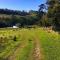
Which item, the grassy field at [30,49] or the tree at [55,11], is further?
the tree at [55,11]

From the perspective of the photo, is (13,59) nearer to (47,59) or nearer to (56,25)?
(47,59)

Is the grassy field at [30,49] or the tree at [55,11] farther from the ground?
the tree at [55,11]

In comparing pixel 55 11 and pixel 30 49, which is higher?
pixel 55 11

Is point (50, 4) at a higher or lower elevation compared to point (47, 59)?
higher

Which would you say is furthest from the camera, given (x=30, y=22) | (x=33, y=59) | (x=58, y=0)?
(x=30, y=22)

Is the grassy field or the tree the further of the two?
the tree

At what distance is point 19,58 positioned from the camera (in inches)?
832

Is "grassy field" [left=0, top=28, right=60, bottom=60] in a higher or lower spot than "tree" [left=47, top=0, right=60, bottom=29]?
lower

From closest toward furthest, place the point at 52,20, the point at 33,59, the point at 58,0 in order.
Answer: the point at 33,59 → the point at 58,0 → the point at 52,20

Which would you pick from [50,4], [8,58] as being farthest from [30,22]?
[8,58]

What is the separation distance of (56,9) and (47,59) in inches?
1867

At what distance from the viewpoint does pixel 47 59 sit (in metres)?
20.3

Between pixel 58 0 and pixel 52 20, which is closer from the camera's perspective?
pixel 58 0

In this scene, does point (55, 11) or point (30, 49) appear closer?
point (30, 49)
